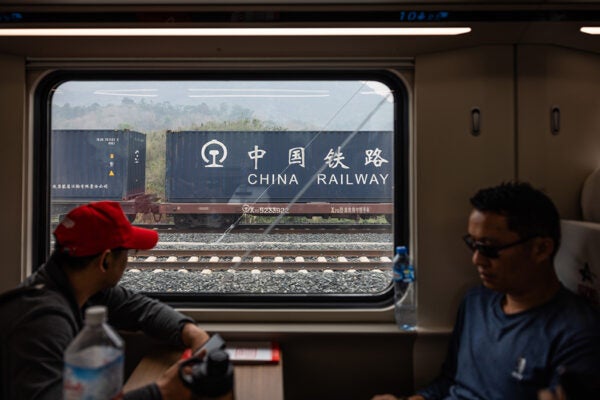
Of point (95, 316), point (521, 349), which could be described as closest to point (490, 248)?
point (521, 349)

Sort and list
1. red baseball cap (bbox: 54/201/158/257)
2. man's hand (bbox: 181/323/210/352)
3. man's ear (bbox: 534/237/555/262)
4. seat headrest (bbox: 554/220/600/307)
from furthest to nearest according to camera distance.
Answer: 1. man's hand (bbox: 181/323/210/352)
2. seat headrest (bbox: 554/220/600/307)
3. man's ear (bbox: 534/237/555/262)
4. red baseball cap (bbox: 54/201/158/257)

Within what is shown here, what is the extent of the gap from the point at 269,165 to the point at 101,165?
3.84 feet

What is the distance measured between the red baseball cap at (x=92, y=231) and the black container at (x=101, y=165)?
128 centimetres

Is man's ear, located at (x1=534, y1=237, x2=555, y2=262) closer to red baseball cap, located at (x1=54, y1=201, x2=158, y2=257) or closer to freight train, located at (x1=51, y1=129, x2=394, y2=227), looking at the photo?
freight train, located at (x1=51, y1=129, x2=394, y2=227)

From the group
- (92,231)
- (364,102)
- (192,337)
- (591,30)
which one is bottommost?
(192,337)

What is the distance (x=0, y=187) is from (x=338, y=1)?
2143mm

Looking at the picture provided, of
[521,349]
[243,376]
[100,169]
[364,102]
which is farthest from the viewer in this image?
[100,169]

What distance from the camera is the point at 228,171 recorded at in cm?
280

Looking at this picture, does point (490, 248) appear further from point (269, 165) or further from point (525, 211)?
point (269, 165)

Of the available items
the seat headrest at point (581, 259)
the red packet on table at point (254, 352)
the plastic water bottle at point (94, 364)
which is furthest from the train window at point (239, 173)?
the plastic water bottle at point (94, 364)

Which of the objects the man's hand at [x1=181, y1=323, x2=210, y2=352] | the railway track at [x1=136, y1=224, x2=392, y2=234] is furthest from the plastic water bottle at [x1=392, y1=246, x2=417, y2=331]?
the man's hand at [x1=181, y1=323, x2=210, y2=352]

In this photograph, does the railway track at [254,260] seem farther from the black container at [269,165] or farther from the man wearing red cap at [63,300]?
the man wearing red cap at [63,300]

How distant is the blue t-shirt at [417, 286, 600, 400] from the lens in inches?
55.1

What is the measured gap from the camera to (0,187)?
229 centimetres
